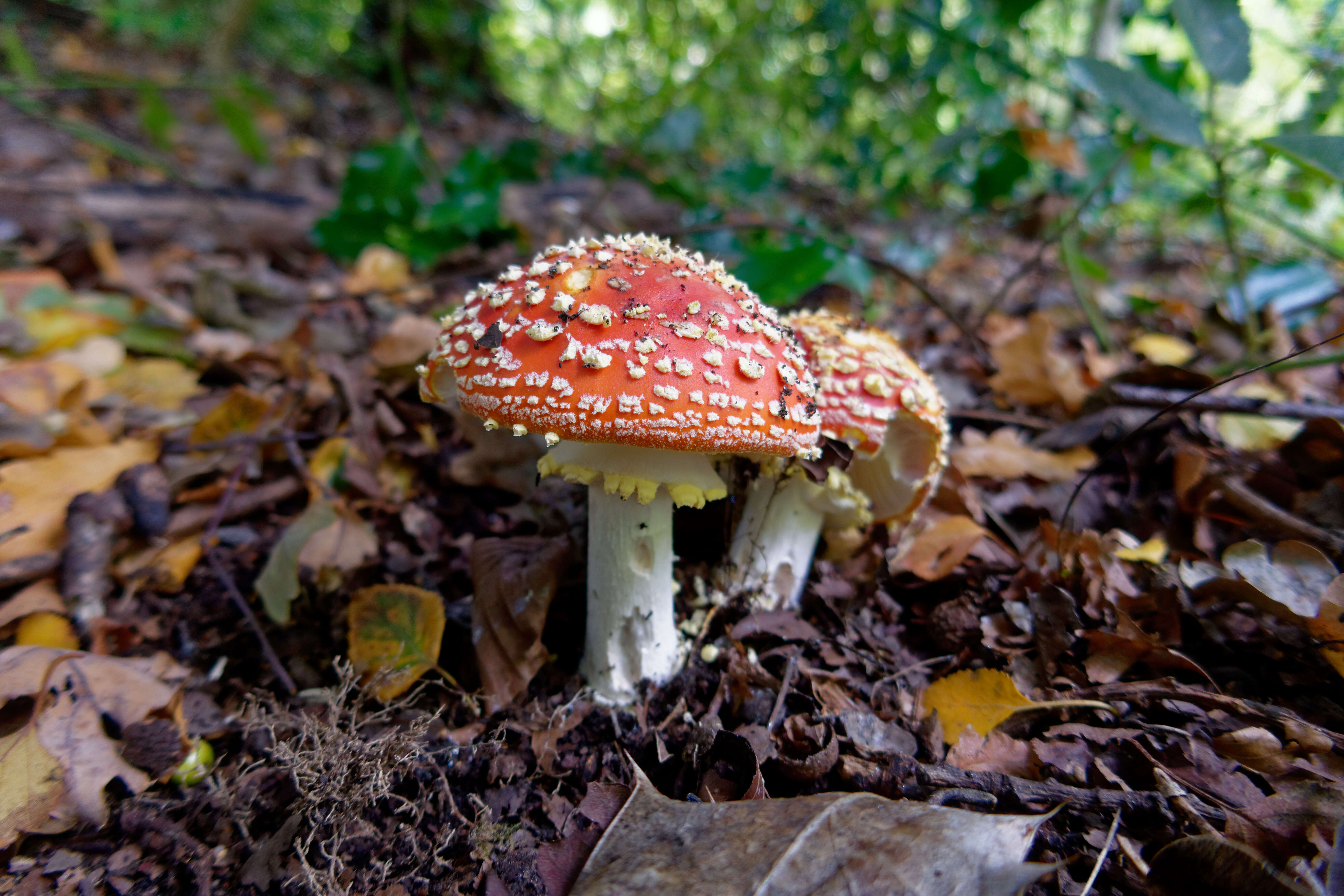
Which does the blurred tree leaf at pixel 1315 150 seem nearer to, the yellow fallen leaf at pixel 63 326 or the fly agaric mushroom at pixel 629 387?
the fly agaric mushroom at pixel 629 387

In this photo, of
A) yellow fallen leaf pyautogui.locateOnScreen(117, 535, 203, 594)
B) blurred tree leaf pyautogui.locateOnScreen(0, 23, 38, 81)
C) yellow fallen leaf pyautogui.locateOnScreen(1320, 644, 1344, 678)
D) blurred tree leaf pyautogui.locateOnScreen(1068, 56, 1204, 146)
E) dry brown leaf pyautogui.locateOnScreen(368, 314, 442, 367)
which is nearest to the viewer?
yellow fallen leaf pyautogui.locateOnScreen(1320, 644, 1344, 678)

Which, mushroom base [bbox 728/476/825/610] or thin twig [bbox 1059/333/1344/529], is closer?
thin twig [bbox 1059/333/1344/529]

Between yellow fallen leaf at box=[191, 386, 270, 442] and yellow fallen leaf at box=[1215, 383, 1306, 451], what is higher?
yellow fallen leaf at box=[1215, 383, 1306, 451]

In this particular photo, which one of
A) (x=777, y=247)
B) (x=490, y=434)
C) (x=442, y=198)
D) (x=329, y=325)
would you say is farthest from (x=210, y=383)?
(x=777, y=247)

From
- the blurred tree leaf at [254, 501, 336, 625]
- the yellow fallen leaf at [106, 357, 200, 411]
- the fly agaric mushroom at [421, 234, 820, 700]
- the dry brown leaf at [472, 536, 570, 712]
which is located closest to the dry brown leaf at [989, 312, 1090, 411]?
the fly agaric mushroom at [421, 234, 820, 700]

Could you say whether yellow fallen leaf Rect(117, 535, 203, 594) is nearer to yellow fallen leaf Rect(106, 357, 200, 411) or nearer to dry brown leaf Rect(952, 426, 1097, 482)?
yellow fallen leaf Rect(106, 357, 200, 411)

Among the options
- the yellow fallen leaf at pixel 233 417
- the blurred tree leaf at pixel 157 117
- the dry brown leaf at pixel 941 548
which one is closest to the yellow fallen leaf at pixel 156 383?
the yellow fallen leaf at pixel 233 417
